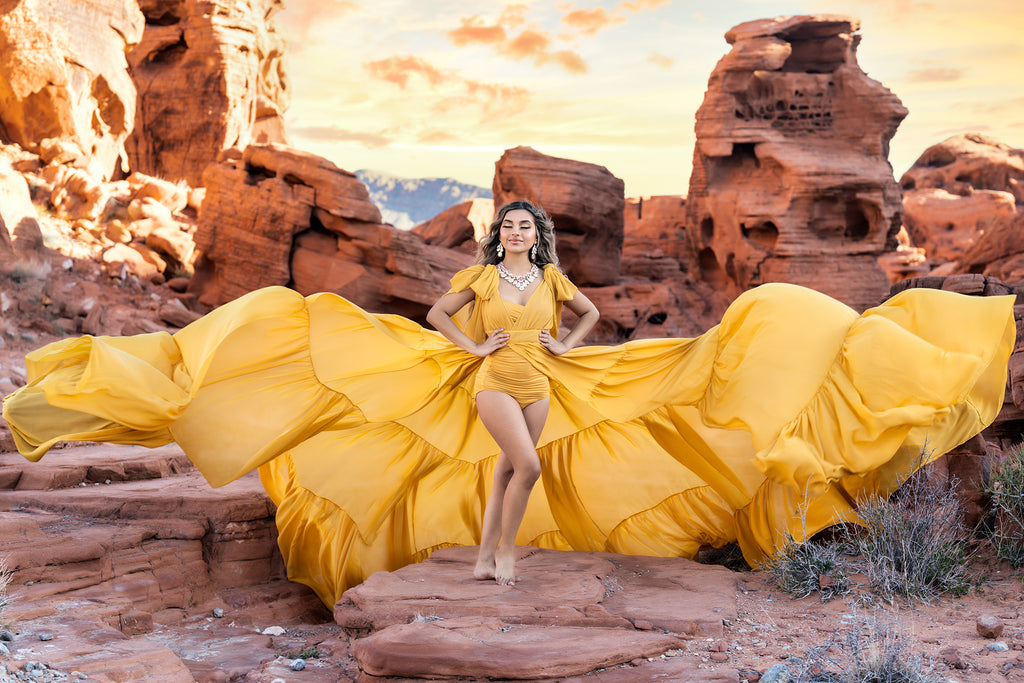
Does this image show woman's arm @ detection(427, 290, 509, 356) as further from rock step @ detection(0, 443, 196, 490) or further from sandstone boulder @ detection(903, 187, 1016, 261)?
sandstone boulder @ detection(903, 187, 1016, 261)

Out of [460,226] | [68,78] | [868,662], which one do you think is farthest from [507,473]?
[68,78]

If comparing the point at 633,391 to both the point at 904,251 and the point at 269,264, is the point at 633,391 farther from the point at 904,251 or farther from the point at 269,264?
the point at 904,251

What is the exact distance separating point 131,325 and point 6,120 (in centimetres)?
877

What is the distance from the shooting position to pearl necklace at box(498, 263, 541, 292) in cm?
508

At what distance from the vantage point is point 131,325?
14258 millimetres

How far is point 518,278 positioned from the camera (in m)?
5.10

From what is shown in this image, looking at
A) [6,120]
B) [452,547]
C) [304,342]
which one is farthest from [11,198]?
[452,547]

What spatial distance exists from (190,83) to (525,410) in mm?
23613

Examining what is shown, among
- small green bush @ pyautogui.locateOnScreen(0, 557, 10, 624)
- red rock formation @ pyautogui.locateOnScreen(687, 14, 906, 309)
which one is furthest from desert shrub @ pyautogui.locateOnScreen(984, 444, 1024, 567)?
red rock formation @ pyautogui.locateOnScreen(687, 14, 906, 309)

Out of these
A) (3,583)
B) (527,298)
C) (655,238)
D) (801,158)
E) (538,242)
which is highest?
(801,158)

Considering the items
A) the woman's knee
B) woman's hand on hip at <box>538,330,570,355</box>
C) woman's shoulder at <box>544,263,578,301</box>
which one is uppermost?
woman's shoulder at <box>544,263,578,301</box>

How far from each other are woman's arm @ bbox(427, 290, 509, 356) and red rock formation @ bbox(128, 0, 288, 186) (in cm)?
2239

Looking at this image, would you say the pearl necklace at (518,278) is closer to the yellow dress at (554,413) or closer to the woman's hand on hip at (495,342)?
the yellow dress at (554,413)

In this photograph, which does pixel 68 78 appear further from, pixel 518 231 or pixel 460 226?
pixel 518 231
